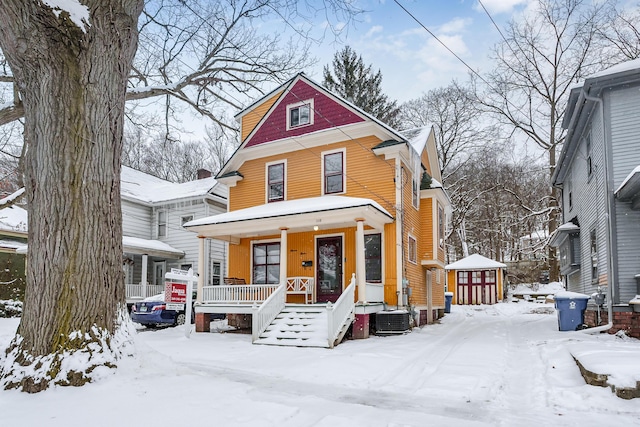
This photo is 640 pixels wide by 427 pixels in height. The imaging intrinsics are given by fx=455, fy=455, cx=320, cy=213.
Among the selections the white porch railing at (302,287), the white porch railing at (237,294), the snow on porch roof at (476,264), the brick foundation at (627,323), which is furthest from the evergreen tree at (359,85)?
the brick foundation at (627,323)

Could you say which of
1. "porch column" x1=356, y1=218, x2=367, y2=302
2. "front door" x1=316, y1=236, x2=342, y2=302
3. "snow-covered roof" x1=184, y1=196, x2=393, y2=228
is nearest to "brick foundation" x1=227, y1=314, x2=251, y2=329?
"front door" x1=316, y1=236, x2=342, y2=302

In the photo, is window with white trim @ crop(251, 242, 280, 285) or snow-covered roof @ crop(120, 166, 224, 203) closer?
window with white trim @ crop(251, 242, 280, 285)

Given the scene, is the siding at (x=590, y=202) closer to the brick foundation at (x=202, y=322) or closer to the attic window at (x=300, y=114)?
the attic window at (x=300, y=114)

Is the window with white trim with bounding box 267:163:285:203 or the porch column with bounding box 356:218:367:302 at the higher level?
the window with white trim with bounding box 267:163:285:203

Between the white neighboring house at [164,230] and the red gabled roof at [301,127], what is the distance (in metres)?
5.61

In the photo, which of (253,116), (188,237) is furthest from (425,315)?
(188,237)

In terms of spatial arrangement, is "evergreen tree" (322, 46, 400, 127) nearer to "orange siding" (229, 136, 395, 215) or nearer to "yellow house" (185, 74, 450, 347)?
"yellow house" (185, 74, 450, 347)

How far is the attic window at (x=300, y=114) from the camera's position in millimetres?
14102

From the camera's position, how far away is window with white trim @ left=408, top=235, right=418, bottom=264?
13656mm

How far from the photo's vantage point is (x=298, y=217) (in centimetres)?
1162

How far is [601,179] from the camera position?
10422 mm

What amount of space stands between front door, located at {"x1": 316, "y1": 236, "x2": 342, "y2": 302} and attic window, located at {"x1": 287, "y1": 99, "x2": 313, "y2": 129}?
3.73 meters

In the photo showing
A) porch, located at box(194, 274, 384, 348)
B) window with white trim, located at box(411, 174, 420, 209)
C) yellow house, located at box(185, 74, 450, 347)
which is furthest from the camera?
window with white trim, located at box(411, 174, 420, 209)

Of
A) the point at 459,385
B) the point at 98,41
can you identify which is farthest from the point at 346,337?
the point at 98,41
